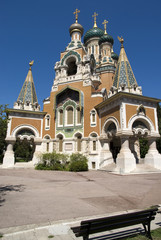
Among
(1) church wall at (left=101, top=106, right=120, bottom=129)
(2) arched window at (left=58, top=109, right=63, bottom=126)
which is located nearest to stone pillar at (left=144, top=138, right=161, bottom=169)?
(1) church wall at (left=101, top=106, right=120, bottom=129)

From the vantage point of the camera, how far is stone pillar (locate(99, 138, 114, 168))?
19141 millimetres

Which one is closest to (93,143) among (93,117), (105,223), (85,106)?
(93,117)

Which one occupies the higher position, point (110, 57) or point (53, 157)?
point (110, 57)

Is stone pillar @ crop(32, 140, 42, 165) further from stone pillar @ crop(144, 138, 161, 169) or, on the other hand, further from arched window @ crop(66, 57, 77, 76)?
stone pillar @ crop(144, 138, 161, 169)

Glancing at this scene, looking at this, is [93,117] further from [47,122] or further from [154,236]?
[154,236]

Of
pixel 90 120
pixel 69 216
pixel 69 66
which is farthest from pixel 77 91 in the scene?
pixel 69 216

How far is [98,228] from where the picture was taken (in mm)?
3014

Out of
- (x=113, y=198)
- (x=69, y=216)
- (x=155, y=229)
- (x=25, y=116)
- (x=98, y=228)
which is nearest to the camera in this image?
(x=98, y=228)

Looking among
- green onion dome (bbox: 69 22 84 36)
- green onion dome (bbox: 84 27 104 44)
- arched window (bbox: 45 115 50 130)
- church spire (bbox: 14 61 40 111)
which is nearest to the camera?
church spire (bbox: 14 61 40 111)

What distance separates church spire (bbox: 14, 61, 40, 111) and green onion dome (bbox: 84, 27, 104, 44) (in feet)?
59.2

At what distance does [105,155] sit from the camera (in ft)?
63.8

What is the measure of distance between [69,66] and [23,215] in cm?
2539

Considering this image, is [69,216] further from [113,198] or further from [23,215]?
[113,198]

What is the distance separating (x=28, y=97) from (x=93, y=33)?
71.8 ft
